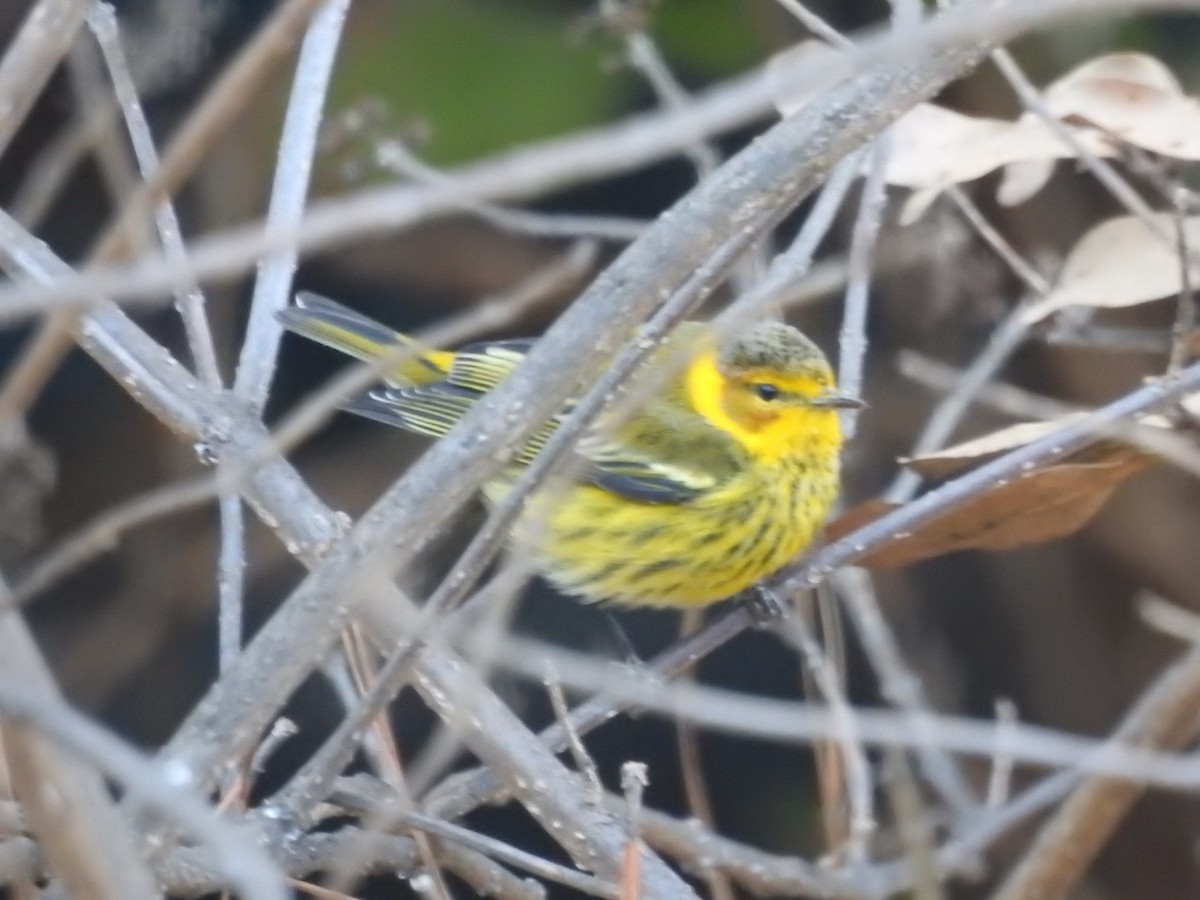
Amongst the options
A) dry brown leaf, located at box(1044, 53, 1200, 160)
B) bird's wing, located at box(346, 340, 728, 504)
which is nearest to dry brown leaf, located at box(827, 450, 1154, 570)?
dry brown leaf, located at box(1044, 53, 1200, 160)

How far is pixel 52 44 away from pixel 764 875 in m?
1.76

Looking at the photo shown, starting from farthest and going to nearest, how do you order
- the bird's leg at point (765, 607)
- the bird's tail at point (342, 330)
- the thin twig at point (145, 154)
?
the bird's tail at point (342, 330)
the bird's leg at point (765, 607)
the thin twig at point (145, 154)

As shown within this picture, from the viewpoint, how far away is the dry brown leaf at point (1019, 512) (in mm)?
2123

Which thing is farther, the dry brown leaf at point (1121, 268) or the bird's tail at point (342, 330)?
the bird's tail at point (342, 330)

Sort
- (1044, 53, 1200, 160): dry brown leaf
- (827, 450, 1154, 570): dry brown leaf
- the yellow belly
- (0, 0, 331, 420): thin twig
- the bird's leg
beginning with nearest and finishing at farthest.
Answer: (0, 0, 331, 420): thin twig, (827, 450, 1154, 570): dry brown leaf, (1044, 53, 1200, 160): dry brown leaf, the bird's leg, the yellow belly

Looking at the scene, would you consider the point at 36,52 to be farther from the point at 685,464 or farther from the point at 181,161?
the point at 685,464

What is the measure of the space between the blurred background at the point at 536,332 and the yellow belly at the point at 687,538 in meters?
0.52

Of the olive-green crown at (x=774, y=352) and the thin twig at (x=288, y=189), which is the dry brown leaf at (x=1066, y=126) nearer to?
the olive-green crown at (x=774, y=352)

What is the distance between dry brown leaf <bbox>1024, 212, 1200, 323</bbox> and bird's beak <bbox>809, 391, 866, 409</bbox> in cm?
37

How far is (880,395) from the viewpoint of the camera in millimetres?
A: 3973

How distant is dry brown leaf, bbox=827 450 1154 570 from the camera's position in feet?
6.97

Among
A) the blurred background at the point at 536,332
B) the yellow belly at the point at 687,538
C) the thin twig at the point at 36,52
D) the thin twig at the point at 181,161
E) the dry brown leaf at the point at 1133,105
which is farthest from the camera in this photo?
the blurred background at the point at 536,332

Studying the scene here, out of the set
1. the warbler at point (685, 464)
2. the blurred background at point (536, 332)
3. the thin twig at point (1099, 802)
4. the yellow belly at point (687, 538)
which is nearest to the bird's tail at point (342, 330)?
the warbler at point (685, 464)

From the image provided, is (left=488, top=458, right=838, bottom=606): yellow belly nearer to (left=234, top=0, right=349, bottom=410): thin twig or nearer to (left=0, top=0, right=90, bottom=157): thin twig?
(left=234, top=0, right=349, bottom=410): thin twig
